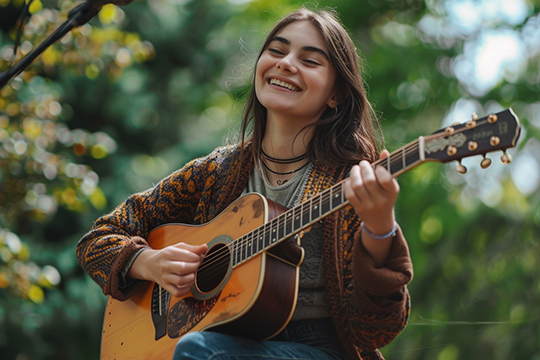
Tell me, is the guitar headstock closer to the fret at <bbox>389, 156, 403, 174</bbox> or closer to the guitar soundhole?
the fret at <bbox>389, 156, 403, 174</bbox>

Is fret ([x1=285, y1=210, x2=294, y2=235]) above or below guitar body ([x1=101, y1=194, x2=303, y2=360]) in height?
above

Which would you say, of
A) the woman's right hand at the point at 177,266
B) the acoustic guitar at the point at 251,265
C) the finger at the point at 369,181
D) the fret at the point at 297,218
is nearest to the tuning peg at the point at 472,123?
the acoustic guitar at the point at 251,265

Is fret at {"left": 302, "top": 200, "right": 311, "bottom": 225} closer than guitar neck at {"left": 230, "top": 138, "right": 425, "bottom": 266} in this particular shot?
No

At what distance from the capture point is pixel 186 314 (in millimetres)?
→ 1541

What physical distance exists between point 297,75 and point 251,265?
1.95 feet

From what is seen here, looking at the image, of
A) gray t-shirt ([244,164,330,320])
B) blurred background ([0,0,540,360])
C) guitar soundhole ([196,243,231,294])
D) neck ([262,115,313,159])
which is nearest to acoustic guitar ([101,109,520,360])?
guitar soundhole ([196,243,231,294])

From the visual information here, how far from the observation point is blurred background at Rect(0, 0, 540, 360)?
3113 mm

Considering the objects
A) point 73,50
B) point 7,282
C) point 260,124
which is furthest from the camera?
point 73,50

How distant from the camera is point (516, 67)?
4.11 meters

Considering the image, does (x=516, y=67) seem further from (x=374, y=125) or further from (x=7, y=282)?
(x=7, y=282)

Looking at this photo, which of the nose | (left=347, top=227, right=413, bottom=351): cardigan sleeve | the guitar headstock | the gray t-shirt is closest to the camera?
the guitar headstock

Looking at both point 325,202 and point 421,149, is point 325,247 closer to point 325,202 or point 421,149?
point 325,202

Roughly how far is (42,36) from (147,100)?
1547 millimetres

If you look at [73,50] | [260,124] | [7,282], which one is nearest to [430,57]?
[73,50]
